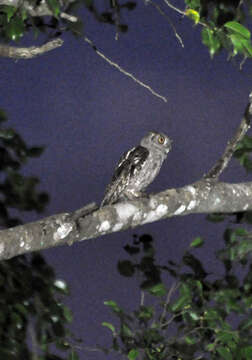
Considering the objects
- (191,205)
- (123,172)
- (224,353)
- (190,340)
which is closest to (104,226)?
(191,205)

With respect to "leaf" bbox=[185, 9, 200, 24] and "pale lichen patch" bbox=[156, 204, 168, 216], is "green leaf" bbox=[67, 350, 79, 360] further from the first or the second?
"leaf" bbox=[185, 9, 200, 24]

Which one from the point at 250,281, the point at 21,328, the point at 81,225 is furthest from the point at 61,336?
the point at 250,281

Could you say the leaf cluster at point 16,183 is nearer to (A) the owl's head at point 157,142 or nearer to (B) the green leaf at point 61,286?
(B) the green leaf at point 61,286

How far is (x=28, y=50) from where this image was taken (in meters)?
2.42

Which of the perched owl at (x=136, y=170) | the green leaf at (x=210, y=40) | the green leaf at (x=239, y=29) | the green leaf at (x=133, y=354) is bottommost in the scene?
the green leaf at (x=133, y=354)

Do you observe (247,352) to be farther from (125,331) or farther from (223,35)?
(223,35)

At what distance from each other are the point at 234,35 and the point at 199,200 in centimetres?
74

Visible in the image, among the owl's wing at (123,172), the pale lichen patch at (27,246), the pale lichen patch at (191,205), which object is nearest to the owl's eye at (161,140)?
the owl's wing at (123,172)

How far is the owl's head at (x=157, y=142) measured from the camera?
3.52 metres

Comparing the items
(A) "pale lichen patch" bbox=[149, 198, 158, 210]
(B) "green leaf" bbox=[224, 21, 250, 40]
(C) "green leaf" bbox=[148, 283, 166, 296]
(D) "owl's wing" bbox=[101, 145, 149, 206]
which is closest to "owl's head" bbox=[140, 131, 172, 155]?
(D) "owl's wing" bbox=[101, 145, 149, 206]

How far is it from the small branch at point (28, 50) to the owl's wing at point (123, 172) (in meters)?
1.03

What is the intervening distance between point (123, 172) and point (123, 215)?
101cm

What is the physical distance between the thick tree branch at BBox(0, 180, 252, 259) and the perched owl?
699mm

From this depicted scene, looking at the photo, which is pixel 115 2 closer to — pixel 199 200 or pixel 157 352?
pixel 199 200
